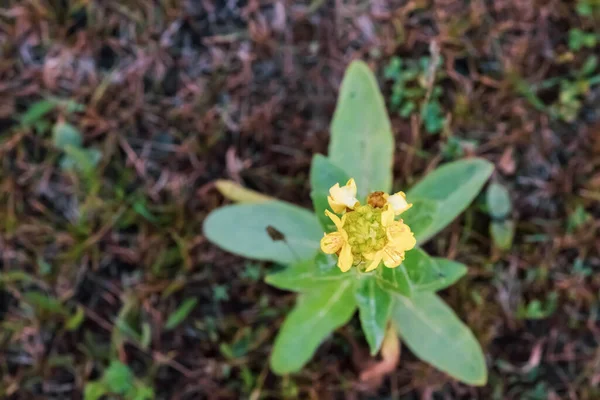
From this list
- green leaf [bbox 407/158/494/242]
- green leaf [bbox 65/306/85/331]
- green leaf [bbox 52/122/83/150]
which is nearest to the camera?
green leaf [bbox 407/158/494/242]

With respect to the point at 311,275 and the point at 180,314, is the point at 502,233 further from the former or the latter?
the point at 180,314

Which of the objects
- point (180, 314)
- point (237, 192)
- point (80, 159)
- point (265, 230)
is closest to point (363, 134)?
point (265, 230)

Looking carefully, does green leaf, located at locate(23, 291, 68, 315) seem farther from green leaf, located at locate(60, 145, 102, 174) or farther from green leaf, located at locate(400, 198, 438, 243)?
green leaf, located at locate(400, 198, 438, 243)

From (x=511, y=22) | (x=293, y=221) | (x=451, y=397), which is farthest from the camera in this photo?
(x=511, y=22)

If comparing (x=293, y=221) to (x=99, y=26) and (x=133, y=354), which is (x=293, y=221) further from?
(x=99, y=26)

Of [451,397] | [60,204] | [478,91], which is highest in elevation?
[478,91]

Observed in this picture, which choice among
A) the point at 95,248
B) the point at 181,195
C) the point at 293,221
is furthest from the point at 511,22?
the point at 95,248

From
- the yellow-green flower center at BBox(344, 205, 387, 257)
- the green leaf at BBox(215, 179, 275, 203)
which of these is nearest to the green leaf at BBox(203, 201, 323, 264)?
the green leaf at BBox(215, 179, 275, 203)
